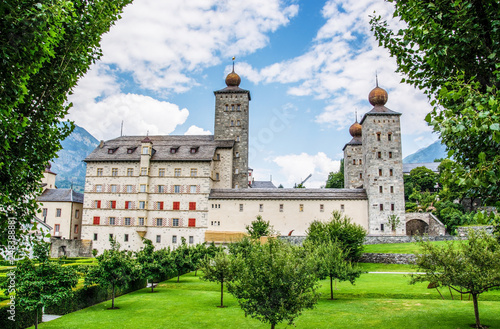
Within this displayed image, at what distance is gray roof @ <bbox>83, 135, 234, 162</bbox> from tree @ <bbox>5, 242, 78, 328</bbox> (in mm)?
38290

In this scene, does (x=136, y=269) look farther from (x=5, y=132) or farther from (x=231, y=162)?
(x=231, y=162)

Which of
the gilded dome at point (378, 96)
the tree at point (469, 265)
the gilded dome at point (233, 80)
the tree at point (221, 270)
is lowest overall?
the tree at point (221, 270)

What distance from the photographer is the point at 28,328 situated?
16844mm

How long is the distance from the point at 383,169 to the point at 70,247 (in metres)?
45.6

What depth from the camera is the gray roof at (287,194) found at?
169ft

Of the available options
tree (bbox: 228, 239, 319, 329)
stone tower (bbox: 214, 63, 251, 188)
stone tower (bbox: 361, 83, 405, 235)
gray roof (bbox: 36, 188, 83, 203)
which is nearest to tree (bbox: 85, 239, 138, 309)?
tree (bbox: 228, 239, 319, 329)

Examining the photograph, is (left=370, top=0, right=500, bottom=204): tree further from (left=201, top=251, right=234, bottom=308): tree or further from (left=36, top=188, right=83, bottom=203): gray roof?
(left=36, top=188, right=83, bottom=203): gray roof

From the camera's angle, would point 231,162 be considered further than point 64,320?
Yes

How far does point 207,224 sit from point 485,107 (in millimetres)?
48409

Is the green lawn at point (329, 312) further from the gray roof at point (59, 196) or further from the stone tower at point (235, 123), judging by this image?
the gray roof at point (59, 196)

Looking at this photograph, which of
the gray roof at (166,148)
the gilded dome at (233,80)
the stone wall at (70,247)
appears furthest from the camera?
the gilded dome at (233,80)

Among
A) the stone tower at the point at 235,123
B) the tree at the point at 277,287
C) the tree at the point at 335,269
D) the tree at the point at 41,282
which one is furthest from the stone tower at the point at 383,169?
the tree at the point at 41,282

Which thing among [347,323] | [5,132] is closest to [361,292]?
[347,323]

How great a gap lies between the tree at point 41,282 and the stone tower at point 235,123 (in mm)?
42994
